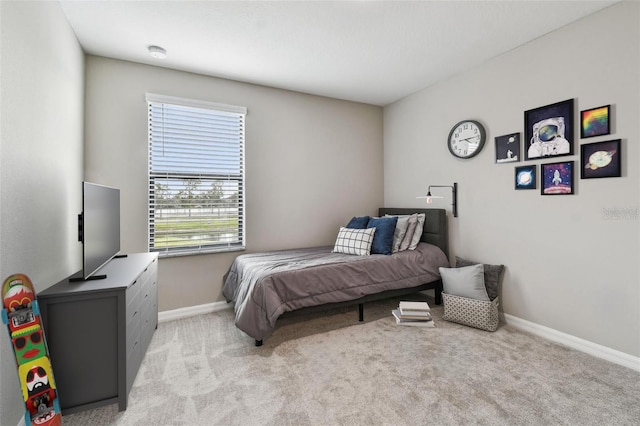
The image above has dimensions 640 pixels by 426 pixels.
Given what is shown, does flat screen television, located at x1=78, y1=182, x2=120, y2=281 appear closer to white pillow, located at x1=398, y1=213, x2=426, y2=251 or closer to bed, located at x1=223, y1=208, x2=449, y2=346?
bed, located at x1=223, y1=208, x2=449, y2=346

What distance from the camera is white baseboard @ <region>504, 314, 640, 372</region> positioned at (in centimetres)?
214

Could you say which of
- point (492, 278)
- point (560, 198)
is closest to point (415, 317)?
point (492, 278)

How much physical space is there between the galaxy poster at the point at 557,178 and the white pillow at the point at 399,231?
1.38 m

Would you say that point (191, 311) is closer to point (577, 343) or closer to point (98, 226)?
point (98, 226)

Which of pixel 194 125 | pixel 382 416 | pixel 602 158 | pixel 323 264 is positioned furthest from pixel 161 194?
pixel 602 158

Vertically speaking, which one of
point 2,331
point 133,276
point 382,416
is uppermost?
point 133,276

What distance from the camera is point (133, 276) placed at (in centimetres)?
195

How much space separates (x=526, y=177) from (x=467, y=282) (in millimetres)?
1139

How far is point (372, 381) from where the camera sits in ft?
6.45

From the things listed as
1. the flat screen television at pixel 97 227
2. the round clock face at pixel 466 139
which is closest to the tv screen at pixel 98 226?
the flat screen television at pixel 97 227

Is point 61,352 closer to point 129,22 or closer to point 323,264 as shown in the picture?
point 323,264

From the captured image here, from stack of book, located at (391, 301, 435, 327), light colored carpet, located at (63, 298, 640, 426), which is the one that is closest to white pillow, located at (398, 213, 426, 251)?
stack of book, located at (391, 301, 435, 327)

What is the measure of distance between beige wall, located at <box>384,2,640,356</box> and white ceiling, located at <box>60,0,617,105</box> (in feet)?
0.73

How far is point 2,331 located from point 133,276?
63 cm
